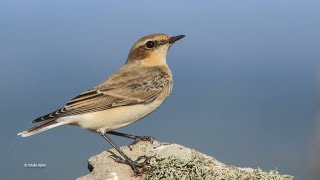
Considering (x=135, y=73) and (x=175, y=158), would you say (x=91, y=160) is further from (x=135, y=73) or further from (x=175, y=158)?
(x=135, y=73)

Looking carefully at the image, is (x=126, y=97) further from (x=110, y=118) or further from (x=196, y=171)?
(x=196, y=171)

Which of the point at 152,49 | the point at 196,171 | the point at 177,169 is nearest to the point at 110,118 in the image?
the point at 152,49

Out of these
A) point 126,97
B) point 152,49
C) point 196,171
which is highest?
point 152,49

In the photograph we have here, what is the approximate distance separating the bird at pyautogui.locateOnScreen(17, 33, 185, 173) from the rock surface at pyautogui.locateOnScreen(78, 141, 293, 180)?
429 mm

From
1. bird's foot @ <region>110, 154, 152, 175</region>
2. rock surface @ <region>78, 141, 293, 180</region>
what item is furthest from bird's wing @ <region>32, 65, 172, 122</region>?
bird's foot @ <region>110, 154, 152, 175</region>

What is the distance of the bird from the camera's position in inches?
361

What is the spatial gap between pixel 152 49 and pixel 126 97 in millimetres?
Result: 1656

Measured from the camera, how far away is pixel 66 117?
29.9ft

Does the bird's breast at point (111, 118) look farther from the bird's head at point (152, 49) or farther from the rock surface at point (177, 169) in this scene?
the bird's head at point (152, 49)

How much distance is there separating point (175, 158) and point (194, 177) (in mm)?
460

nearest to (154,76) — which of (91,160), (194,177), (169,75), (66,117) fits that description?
(169,75)

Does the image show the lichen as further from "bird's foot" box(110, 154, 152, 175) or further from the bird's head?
the bird's head

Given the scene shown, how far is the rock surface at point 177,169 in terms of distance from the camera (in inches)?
278

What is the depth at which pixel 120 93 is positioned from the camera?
9.90 metres
